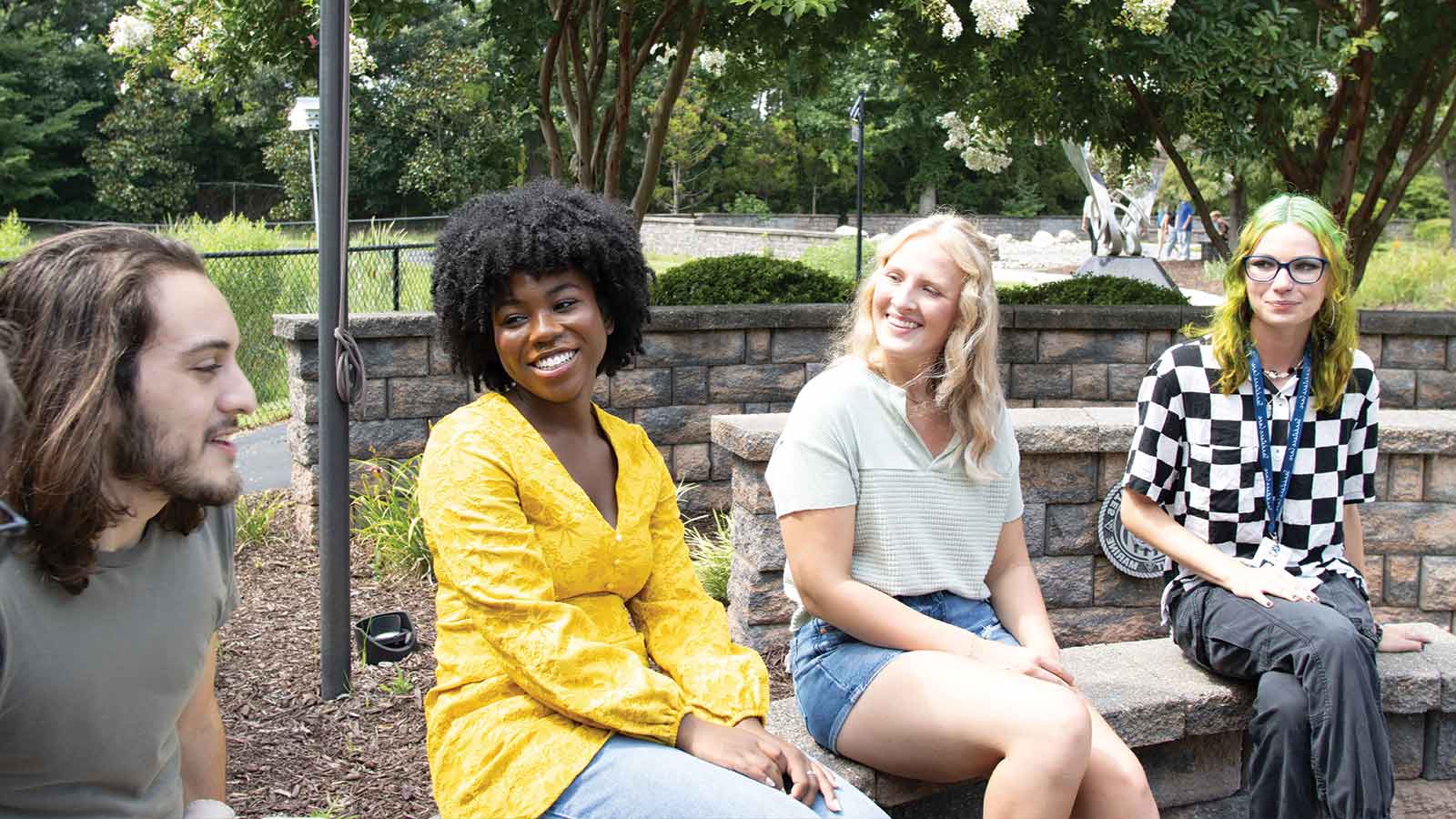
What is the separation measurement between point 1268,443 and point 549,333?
6.05 feet

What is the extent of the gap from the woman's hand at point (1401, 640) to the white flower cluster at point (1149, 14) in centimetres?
389

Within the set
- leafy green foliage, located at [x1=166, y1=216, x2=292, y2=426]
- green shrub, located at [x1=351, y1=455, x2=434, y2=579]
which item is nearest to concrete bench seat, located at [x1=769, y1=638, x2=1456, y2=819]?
green shrub, located at [x1=351, y1=455, x2=434, y2=579]

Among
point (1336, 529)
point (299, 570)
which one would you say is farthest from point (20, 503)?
point (299, 570)

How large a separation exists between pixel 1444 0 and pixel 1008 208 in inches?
1455

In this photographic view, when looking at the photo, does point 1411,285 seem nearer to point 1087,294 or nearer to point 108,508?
point 1087,294

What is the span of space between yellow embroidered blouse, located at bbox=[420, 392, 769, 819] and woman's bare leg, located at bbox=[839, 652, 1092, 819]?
0.97 feet

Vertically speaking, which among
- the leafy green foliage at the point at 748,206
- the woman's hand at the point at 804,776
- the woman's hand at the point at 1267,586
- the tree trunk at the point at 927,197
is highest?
the tree trunk at the point at 927,197

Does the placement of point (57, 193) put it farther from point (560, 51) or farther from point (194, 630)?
point (194, 630)

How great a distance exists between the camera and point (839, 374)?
111 inches

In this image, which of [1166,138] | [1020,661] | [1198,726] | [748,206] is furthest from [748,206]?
[1020,661]

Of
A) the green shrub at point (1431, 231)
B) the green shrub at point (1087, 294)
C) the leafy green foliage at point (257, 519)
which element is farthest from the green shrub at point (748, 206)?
the leafy green foliage at point (257, 519)

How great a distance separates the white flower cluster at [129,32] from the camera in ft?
24.9

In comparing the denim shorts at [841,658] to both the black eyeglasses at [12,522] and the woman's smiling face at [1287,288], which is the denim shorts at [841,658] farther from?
the black eyeglasses at [12,522]

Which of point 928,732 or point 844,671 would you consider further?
point 844,671
